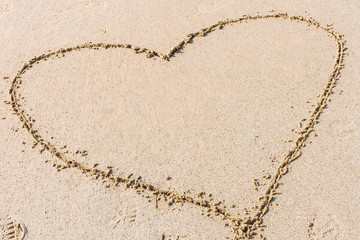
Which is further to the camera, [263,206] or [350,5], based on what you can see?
[350,5]

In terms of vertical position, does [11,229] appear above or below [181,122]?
below

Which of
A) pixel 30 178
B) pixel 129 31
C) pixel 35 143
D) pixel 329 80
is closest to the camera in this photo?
pixel 30 178

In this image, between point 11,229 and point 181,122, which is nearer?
point 11,229

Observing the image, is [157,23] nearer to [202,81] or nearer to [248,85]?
[202,81]

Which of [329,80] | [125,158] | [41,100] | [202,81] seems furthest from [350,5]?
[41,100]

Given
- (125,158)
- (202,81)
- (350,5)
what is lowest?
(125,158)

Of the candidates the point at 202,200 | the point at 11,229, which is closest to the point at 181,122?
the point at 202,200

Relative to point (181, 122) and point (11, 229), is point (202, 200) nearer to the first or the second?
point (181, 122)

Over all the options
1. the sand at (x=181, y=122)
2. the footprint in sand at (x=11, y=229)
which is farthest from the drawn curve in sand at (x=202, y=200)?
the footprint in sand at (x=11, y=229)
